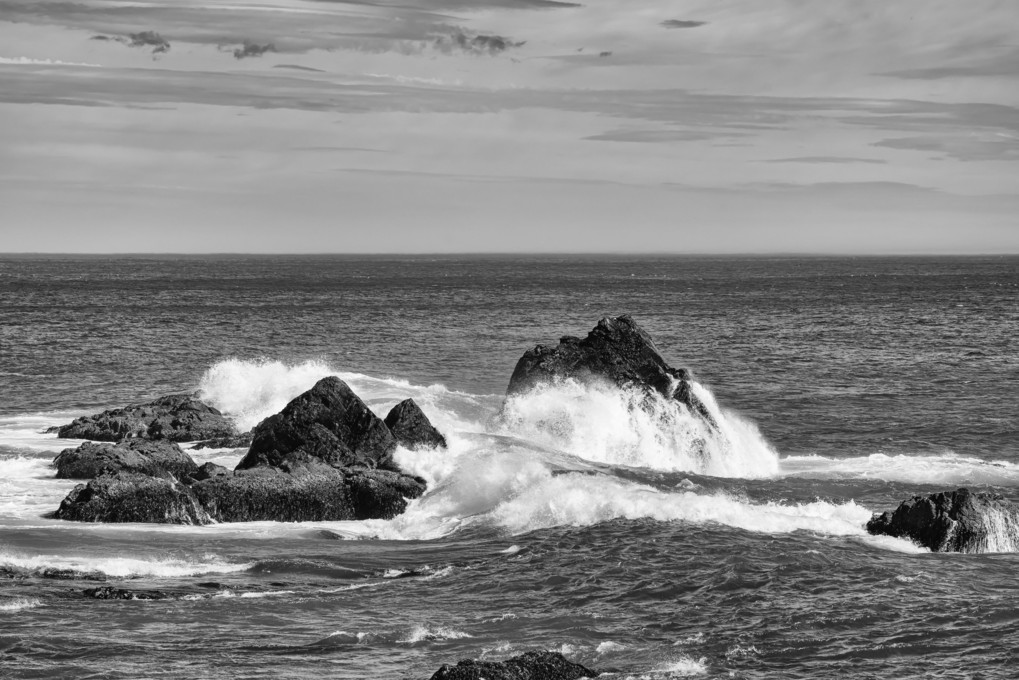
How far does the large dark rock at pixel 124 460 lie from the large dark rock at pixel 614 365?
1321cm

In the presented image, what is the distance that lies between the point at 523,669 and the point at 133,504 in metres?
13.6

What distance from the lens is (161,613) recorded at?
19.5 metres

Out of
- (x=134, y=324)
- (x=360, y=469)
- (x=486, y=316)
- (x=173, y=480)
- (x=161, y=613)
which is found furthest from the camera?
(x=486, y=316)

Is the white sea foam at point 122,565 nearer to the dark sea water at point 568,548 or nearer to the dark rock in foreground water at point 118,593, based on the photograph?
the dark sea water at point 568,548

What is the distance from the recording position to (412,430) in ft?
109

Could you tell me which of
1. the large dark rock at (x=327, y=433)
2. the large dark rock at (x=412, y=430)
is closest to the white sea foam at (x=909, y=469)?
the large dark rock at (x=412, y=430)

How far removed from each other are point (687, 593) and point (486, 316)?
75.6 metres

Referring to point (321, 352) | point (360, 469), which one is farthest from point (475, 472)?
point (321, 352)

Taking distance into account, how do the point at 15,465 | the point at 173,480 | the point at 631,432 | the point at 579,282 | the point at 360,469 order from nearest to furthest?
the point at 173,480
the point at 360,469
the point at 15,465
the point at 631,432
the point at 579,282

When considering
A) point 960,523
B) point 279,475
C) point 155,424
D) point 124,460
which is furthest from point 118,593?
point 155,424

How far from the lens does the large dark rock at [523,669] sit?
1480 cm

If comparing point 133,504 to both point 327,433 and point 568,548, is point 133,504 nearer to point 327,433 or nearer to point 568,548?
point 327,433

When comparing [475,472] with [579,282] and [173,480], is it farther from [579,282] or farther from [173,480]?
[579,282]

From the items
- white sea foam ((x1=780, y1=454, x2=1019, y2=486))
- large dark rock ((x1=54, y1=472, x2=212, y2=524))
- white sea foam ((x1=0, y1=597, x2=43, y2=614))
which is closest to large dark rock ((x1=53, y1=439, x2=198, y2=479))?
large dark rock ((x1=54, y1=472, x2=212, y2=524))
